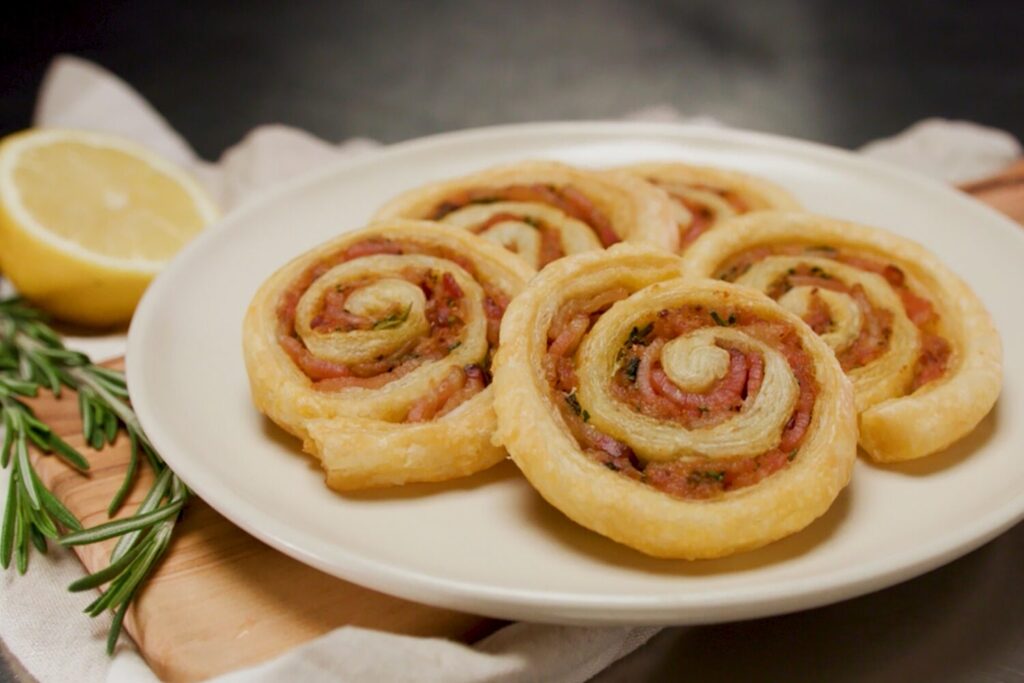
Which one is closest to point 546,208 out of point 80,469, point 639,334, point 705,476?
point 639,334

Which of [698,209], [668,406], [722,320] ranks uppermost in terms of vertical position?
[722,320]

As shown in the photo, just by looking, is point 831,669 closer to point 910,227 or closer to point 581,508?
point 581,508

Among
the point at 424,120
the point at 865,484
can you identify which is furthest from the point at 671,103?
the point at 865,484

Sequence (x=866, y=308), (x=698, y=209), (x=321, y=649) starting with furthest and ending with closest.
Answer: (x=698, y=209) → (x=866, y=308) → (x=321, y=649)

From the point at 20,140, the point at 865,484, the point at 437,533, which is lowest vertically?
the point at 20,140

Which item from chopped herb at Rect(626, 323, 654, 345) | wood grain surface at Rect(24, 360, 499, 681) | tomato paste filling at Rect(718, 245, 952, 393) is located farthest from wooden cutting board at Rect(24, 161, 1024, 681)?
tomato paste filling at Rect(718, 245, 952, 393)

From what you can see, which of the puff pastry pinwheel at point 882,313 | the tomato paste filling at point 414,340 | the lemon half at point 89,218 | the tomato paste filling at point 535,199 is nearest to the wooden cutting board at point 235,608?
the tomato paste filling at point 414,340

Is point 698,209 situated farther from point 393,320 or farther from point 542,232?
point 393,320

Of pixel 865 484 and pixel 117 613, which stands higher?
pixel 865 484
